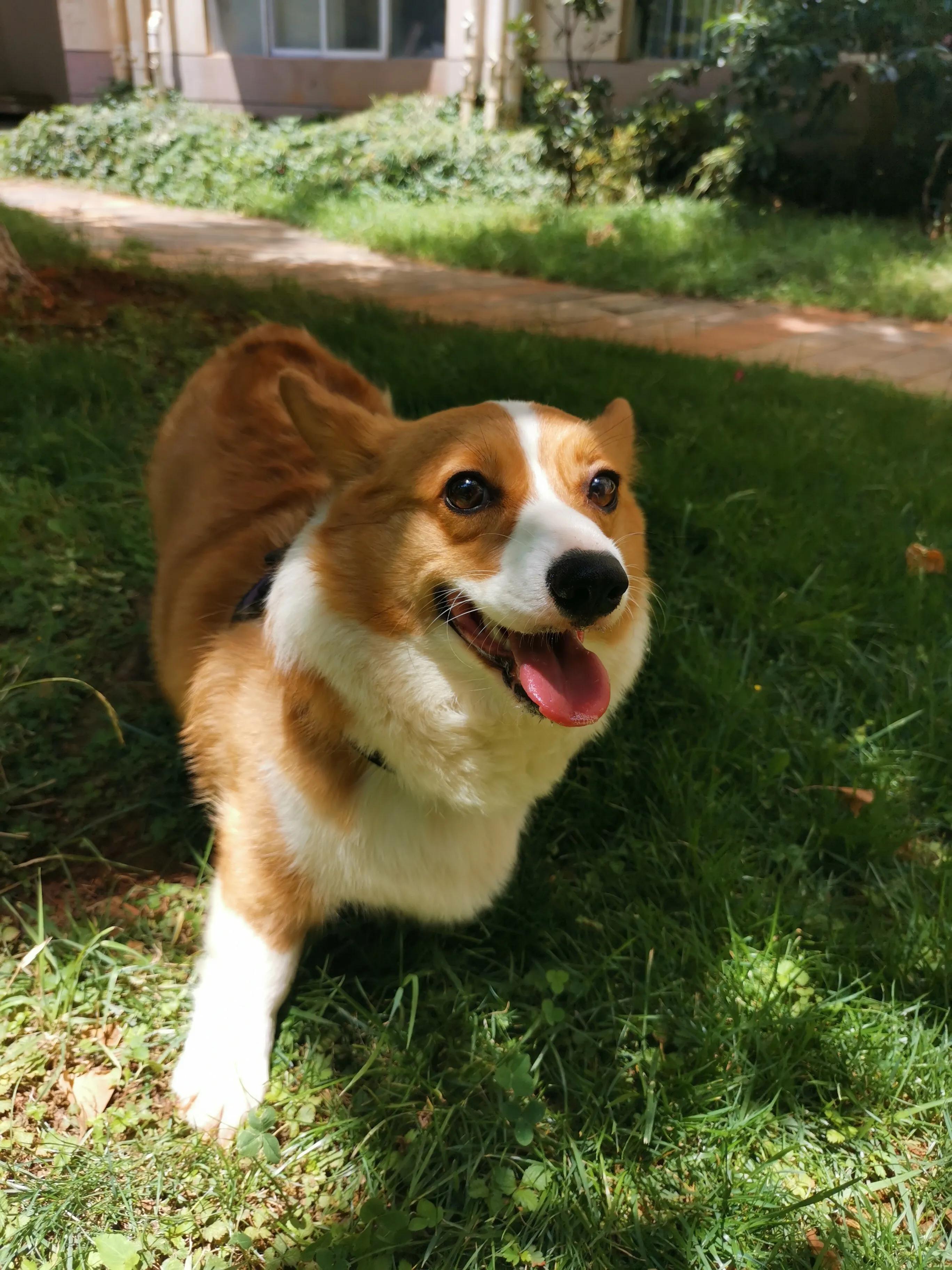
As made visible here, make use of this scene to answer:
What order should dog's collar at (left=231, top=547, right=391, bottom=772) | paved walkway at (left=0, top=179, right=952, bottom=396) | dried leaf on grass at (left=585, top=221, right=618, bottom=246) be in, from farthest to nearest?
dried leaf on grass at (left=585, top=221, right=618, bottom=246)
paved walkway at (left=0, top=179, right=952, bottom=396)
dog's collar at (left=231, top=547, right=391, bottom=772)

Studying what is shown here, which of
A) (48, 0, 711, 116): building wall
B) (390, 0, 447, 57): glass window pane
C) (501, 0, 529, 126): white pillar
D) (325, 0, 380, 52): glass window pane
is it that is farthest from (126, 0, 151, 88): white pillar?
(501, 0, 529, 126): white pillar

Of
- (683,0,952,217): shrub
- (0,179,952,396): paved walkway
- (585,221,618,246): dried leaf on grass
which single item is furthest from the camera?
(683,0,952,217): shrub

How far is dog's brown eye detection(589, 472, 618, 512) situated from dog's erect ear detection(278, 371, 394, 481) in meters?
0.44

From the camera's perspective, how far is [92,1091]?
1.64 m

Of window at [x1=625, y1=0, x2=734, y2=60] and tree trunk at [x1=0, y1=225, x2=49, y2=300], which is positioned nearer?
tree trunk at [x1=0, y1=225, x2=49, y2=300]

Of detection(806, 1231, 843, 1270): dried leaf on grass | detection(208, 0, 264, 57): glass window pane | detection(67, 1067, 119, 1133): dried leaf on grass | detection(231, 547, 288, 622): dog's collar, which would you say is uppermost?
detection(208, 0, 264, 57): glass window pane

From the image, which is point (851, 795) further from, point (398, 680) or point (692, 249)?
point (692, 249)

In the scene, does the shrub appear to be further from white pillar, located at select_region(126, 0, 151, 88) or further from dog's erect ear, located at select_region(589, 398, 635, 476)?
white pillar, located at select_region(126, 0, 151, 88)

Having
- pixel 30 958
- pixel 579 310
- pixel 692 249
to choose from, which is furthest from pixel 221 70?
pixel 30 958

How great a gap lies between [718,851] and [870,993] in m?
0.43

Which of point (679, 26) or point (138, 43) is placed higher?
point (679, 26)

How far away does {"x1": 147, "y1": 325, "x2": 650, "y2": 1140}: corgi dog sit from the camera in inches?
60.6

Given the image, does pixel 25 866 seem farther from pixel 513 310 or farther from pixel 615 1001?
pixel 513 310

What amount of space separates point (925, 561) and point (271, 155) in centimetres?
1006
